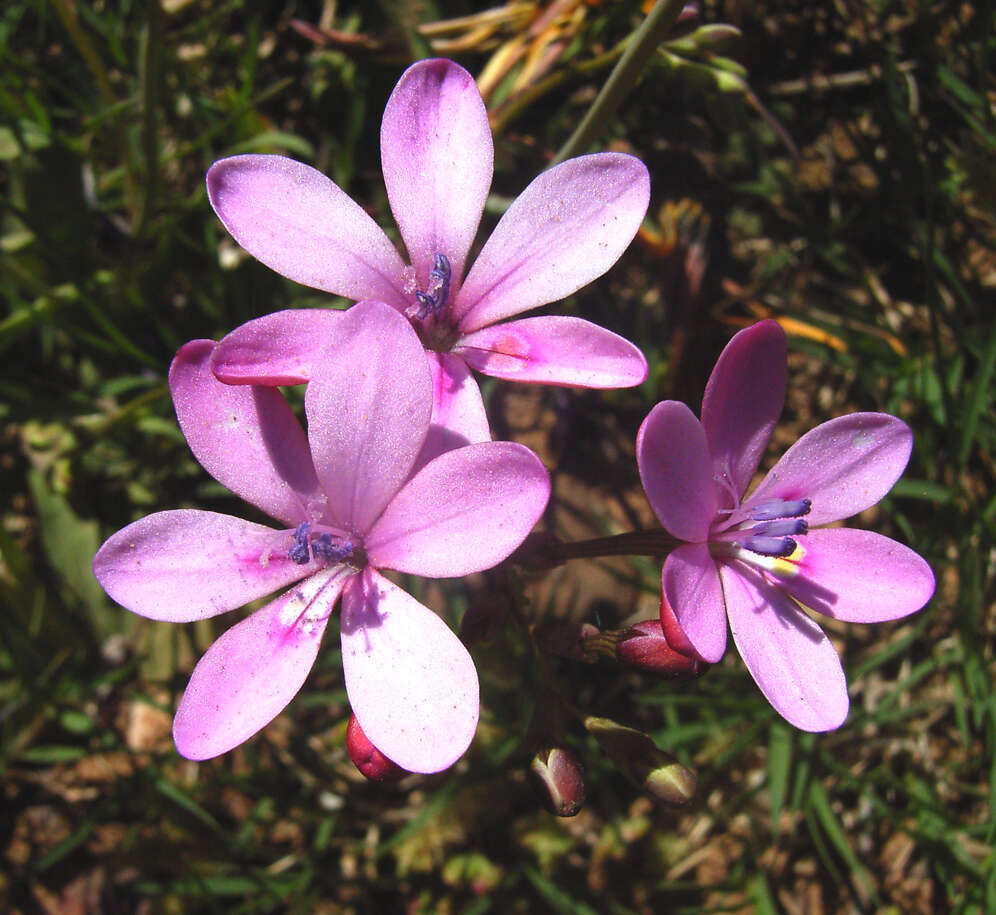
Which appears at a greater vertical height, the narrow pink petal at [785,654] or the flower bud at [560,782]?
the narrow pink petal at [785,654]

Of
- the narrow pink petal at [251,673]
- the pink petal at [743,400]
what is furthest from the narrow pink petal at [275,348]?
the pink petal at [743,400]

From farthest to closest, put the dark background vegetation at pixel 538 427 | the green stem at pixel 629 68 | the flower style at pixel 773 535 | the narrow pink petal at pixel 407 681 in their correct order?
the dark background vegetation at pixel 538 427 → the green stem at pixel 629 68 → the flower style at pixel 773 535 → the narrow pink petal at pixel 407 681

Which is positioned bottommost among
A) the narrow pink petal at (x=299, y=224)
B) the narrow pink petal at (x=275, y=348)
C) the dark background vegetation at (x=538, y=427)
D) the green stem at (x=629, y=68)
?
the dark background vegetation at (x=538, y=427)

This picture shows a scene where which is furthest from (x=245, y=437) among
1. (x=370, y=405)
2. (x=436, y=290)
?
(x=436, y=290)

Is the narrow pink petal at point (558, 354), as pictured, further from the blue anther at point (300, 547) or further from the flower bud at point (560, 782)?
the flower bud at point (560, 782)

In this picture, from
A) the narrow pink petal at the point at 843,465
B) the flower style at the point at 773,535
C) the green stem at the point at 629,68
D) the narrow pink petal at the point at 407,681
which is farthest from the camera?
the green stem at the point at 629,68

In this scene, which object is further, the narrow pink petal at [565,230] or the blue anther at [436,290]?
the blue anther at [436,290]

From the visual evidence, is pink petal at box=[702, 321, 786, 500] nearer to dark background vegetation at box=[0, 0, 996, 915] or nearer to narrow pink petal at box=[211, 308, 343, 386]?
narrow pink petal at box=[211, 308, 343, 386]

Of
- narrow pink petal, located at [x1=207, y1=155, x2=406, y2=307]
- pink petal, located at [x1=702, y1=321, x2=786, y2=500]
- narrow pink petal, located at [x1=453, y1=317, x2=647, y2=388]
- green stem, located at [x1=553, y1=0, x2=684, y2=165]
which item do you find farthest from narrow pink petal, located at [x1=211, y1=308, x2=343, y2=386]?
green stem, located at [x1=553, y1=0, x2=684, y2=165]
